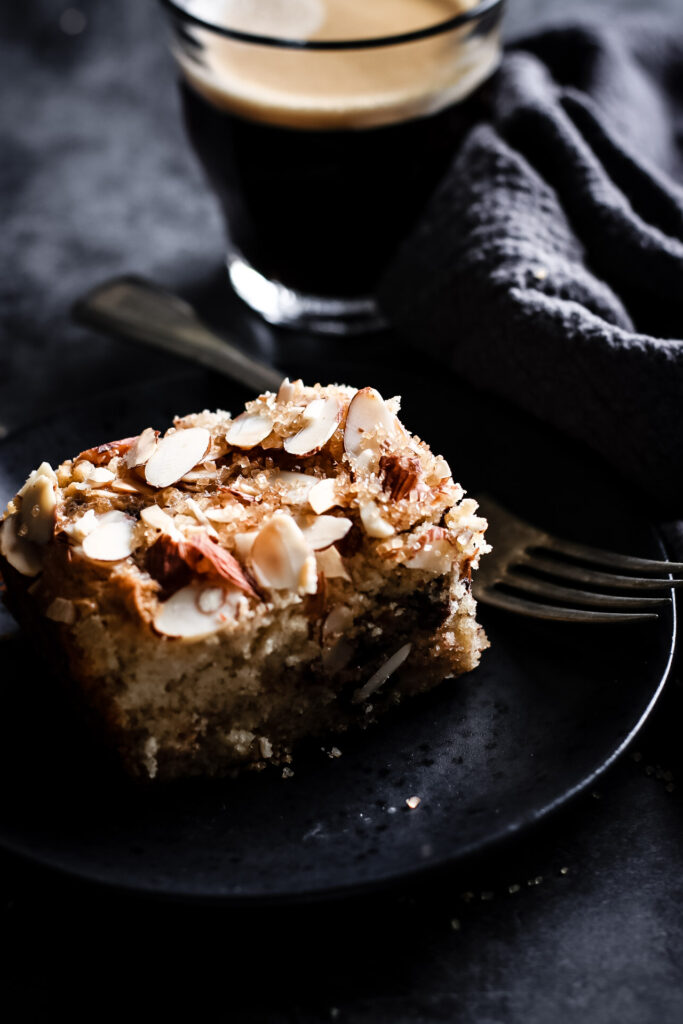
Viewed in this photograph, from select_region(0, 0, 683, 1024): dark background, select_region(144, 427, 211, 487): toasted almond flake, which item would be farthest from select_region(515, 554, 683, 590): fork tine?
select_region(144, 427, 211, 487): toasted almond flake

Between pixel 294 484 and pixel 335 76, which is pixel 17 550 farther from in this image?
pixel 335 76

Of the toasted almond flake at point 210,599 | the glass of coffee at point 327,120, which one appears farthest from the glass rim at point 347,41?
the toasted almond flake at point 210,599

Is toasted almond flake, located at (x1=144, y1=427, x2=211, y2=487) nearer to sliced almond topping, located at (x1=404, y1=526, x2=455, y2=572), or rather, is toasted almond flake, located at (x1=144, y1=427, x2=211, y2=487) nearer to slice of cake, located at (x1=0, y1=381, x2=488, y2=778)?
slice of cake, located at (x1=0, y1=381, x2=488, y2=778)

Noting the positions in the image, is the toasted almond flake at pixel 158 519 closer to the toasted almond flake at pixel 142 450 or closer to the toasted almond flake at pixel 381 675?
the toasted almond flake at pixel 142 450

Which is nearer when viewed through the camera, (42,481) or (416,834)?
(416,834)

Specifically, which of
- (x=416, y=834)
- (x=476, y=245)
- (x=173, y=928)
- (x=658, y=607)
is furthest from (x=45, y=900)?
(x=476, y=245)

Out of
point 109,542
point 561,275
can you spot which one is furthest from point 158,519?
point 561,275

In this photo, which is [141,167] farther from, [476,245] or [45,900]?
[45,900]
